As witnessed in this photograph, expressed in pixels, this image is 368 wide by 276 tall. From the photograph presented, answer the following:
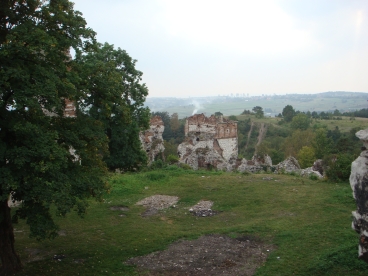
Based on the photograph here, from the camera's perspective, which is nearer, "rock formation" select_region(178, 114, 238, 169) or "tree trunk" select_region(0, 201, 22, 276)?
"tree trunk" select_region(0, 201, 22, 276)

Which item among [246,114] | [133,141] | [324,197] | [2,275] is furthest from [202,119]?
[246,114]

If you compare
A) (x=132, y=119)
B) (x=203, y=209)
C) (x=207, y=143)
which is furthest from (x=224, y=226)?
(x=207, y=143)

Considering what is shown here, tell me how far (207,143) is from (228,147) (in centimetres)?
285

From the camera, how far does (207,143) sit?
97.2ft

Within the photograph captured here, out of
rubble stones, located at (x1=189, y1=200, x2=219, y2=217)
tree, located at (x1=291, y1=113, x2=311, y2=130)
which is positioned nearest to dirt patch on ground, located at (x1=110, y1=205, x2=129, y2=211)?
rubble stones, located at (x1=189, y1=200, x2=219, y2=217)

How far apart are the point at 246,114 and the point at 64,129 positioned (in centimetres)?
8251

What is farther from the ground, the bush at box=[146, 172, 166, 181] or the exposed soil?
the bush at box=[146, 172, 166, 181]

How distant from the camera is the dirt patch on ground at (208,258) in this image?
9.31 m

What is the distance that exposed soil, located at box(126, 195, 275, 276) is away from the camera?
930 centimetres

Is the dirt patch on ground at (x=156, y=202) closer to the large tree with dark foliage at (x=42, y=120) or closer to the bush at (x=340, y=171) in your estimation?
the large tree with dark foliage at (x=42, y=120)

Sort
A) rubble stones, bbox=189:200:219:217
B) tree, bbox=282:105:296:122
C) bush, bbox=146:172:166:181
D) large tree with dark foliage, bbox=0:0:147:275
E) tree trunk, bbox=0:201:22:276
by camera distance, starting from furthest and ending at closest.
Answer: tree, bbox=282:105:296:122 < bush, bbox=146:172:166:181 < rubble stones, bbox=189:200:219:217 < tree trunk, bbox=0:201:22:276 < large tree with dark foliage, bbox=0:0:147:275

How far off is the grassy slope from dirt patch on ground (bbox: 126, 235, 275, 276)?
35 cm

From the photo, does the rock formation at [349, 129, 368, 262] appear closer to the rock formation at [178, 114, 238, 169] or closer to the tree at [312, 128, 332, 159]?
the rock formation at [178, 114, 238, 169]

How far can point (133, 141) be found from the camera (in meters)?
22.2
